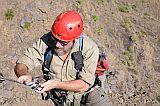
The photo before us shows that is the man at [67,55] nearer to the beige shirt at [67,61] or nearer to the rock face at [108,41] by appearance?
the beige shirt at [67,61]

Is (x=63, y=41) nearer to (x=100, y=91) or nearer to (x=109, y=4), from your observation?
(x=100, y=91)

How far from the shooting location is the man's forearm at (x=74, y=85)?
678 cm

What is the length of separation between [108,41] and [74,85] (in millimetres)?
8768

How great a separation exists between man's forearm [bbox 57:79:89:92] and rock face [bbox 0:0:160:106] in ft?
15.8

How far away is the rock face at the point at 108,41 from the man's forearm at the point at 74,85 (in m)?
4.81

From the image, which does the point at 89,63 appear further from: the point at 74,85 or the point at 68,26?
the point at 68,26

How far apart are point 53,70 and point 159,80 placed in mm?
7957

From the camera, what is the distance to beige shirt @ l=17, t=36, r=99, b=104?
712cm

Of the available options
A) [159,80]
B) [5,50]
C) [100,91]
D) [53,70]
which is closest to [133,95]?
[159,80]

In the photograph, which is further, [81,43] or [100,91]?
[100,91]

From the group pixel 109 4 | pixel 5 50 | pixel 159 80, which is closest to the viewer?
pixel 5 50

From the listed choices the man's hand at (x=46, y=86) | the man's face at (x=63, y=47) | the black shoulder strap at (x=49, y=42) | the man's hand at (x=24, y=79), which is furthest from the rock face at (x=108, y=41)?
the man's hand at (x=46, y=86)

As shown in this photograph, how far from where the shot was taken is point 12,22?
1412 cm

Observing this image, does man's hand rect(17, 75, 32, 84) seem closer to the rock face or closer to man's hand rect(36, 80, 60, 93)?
man's hand rect(36, 80, 60, 93)
